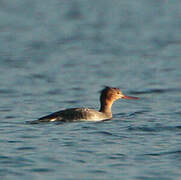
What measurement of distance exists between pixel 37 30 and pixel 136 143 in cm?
2176

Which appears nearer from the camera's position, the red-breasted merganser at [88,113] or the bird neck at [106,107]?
the red-breasted merganser at [88,113]

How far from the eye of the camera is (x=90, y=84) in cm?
2417

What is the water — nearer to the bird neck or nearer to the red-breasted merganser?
the red-breasted merganser

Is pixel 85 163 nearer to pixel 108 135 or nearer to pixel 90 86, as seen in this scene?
pixel 108 135

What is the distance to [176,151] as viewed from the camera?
14.5m

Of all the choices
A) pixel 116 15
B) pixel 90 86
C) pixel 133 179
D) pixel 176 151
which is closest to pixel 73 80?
pixel 90 86

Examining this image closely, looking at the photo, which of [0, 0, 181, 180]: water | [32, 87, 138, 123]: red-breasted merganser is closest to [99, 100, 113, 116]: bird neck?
[32, 87, 138, 123]: red-breasted merganser

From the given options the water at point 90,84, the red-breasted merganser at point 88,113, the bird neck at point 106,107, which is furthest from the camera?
the bird neck at point 106,107

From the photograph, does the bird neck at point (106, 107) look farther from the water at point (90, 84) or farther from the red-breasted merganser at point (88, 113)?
the water at point (90, 84)

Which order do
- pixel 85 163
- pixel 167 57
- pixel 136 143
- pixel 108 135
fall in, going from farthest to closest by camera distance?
pixel 167 57
pixel 108 135
pixel 136 143
pixel 85 163

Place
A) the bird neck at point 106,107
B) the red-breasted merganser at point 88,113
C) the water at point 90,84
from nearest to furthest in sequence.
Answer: the water at point 90,84, the red-breasted merganser at point 88,113, the bird neck at point 106,107

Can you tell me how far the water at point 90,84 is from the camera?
13.8m

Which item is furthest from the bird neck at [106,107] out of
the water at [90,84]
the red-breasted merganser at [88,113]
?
the water at [90,84]

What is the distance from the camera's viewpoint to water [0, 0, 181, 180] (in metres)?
13.8
